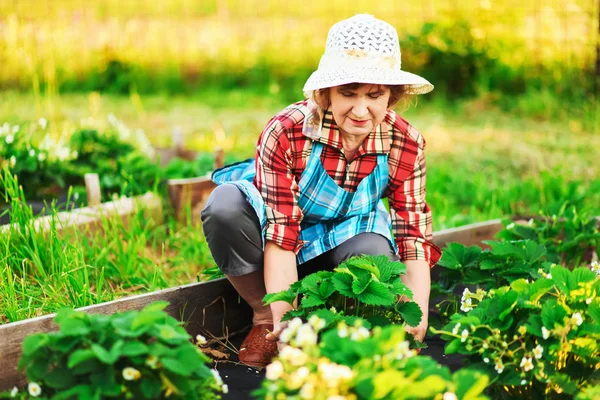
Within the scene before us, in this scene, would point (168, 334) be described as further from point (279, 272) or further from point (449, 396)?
point (279, 272)

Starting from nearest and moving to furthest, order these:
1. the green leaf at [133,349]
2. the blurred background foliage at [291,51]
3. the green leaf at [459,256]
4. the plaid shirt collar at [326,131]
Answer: the green leaf at [133,349], the plaid shirt collar at [326,131], the green leaf at [459,256], the blurred background foliage at [291,51]

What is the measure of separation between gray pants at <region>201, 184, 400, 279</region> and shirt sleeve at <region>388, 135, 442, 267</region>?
0.22 ft

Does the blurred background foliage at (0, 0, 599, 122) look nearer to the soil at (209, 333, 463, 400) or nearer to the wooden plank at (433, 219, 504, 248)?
the wooden plank at (433, 219, 504, 248)

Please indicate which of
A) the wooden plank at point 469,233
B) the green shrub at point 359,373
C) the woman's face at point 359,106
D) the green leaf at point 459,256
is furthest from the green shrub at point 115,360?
the wooden plank at point 469,233

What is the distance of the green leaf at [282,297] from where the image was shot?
2.35 m

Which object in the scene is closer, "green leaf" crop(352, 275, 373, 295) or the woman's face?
"green leaf" crop(352, 275, 373, 295)

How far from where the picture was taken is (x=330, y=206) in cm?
277

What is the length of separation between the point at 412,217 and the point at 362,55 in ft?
2.07

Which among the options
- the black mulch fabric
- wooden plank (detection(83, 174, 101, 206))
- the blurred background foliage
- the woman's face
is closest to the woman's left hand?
the black mulch fabric

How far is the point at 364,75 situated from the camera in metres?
2.40

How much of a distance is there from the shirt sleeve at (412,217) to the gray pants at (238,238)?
0.07 meters

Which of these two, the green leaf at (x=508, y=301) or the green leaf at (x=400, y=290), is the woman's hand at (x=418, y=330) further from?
the green leaf at (x=508, y=301)

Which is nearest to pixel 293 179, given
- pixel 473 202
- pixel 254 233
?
pixel 254 233

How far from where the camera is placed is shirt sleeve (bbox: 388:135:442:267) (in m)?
2.77
